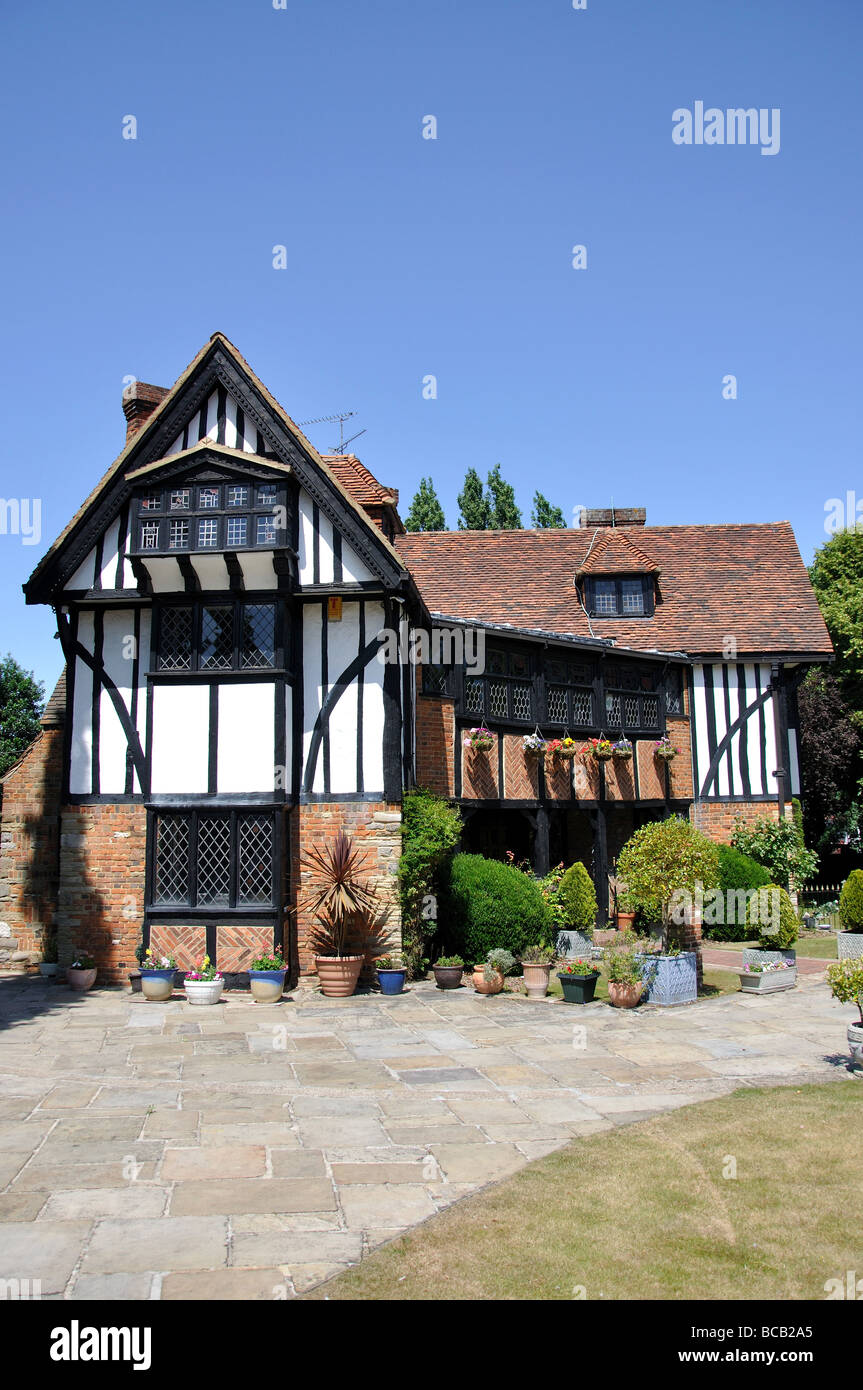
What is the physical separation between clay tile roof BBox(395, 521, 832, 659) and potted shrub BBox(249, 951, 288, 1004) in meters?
10.2

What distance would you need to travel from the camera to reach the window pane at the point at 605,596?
78.9 feet

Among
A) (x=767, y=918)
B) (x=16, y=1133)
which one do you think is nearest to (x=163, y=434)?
(x=16, y=1133)

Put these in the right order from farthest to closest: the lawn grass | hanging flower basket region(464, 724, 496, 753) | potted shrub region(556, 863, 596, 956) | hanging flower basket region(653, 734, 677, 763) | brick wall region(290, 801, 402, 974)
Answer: hanging flower basket region(653, 734, 677, 763), potted shrub region(556, 863, 596, 956), hanging flower basket region(464, 724, 496, 753), brick wall region(290, 801, 402, 974), the lawn grass

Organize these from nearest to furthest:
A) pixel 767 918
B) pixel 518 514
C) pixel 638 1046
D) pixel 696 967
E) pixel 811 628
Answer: pixel 638 1046
pixel 696 967
pixel 767 918
pixel 811 628
pixel 518 514

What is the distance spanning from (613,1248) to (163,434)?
1316 cm

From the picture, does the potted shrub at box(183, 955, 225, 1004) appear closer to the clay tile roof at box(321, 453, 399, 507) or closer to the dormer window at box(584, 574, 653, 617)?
the clay tile roof at box(321, 453, 399, 507)

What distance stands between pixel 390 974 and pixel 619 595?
42.7 ft

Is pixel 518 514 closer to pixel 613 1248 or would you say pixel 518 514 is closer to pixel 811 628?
pixel 811 628

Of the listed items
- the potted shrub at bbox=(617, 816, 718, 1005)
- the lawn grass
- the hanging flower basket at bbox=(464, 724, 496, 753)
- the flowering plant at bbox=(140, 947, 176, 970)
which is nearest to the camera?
the lawn grass

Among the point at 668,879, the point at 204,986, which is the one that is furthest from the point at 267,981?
the point at 668,879

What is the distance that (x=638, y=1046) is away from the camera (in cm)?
1099

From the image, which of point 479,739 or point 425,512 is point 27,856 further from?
point 425,512

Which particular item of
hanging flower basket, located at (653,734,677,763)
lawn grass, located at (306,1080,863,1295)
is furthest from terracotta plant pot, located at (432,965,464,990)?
hanging flower basket, located at (653,734,677,763)

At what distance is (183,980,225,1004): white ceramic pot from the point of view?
13.5m
